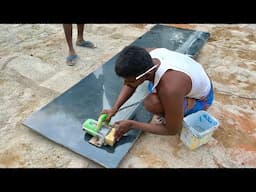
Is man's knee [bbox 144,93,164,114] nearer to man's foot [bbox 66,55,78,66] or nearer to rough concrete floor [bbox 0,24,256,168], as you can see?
rough concrete floor [bbox 0,24,256,168]

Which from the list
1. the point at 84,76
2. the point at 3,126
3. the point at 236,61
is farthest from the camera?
the point at 236,61

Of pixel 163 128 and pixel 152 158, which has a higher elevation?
pixel 163 128

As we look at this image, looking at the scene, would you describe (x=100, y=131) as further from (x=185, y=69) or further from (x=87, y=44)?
(x=87, y=44)

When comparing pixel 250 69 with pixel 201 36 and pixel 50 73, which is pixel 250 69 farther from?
pixel 50 73

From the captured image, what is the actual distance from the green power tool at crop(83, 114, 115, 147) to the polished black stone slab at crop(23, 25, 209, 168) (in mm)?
43

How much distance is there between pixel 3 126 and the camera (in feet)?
6.88

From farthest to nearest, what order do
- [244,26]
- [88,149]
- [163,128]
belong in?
[244,26] → [88,149] → [163,128]

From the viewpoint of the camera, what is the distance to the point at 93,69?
111 inches

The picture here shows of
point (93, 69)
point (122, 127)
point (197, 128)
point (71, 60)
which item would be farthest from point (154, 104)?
point (71, 60)

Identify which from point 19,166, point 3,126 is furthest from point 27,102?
point 19,166

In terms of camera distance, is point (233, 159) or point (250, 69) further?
point (250, 69)

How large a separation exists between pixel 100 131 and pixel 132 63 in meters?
0.64

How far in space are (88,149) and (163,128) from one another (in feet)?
1.81

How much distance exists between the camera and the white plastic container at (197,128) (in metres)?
1.81
